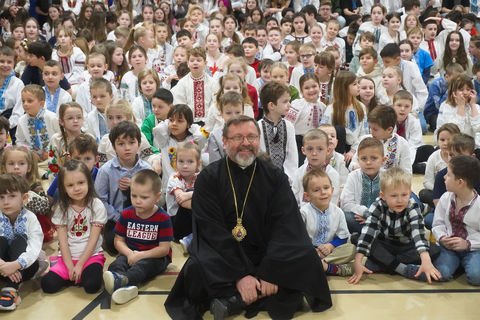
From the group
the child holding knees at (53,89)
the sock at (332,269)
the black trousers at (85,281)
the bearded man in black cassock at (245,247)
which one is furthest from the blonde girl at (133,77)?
the sock at (332,269)

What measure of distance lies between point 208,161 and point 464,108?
103 inches

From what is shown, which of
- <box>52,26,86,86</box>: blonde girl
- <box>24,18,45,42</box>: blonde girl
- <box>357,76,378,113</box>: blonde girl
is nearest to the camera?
<box>357,76,378,113</box>: blonde girl

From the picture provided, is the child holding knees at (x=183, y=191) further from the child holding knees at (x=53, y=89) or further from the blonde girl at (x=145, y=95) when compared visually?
the child holding knees at (x=53, y=89)

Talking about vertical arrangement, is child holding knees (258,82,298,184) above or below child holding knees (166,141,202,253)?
above

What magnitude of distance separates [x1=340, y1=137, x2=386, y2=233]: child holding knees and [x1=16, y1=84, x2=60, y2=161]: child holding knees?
9.51 feet

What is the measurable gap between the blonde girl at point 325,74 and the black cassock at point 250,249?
10.5 ft

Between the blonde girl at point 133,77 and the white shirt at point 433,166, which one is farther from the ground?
the blonde girl at point 133,77

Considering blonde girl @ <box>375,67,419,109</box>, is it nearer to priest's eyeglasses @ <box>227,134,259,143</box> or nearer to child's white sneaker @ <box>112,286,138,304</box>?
priest's eyeglasses @ <box>227,134,259,143</box>

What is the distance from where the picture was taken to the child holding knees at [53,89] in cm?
636

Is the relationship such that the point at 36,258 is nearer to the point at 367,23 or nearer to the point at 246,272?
the point at 246,272

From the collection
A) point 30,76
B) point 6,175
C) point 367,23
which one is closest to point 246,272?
point 6,175

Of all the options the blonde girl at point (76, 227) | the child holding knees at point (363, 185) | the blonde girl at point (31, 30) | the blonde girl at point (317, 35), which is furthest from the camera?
the blonde girl at point (31, 30)

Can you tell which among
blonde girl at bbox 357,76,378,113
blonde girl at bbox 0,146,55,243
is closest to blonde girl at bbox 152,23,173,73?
blonde girl at bbox 357,76,378,113

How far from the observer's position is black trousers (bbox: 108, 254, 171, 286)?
12.6ft
